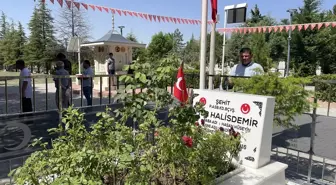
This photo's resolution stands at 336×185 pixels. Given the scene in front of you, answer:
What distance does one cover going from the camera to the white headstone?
106 inches

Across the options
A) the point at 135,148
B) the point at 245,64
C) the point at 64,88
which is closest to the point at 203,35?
the point at 245,64

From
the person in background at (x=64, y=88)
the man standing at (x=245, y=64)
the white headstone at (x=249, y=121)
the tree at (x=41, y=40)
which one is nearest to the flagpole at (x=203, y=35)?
the white headstone at (x=249, y=121)

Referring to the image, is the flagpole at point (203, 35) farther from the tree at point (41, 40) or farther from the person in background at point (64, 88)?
the tree at point (41, 40)

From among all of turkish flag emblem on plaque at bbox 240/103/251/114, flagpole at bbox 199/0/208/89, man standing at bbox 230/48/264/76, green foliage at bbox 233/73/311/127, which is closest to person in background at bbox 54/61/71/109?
flagpole at bbox 199/0/208/89

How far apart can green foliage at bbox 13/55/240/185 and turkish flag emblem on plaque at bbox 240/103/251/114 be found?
72cm

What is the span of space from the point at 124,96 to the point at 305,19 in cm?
2645

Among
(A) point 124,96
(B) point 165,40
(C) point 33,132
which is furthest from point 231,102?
(B) point 165,40

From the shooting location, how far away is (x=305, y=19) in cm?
2378

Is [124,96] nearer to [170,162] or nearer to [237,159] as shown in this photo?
[170,162]

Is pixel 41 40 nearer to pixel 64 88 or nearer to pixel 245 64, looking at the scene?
pixel 64 88

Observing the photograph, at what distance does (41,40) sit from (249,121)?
35541mm

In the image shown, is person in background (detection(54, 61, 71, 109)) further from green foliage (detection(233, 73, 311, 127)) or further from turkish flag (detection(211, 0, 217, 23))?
green foliage (detection(233, 73, 311, 127))

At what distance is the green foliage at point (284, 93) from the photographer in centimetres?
301

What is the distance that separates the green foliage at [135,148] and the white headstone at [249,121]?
0.60m
